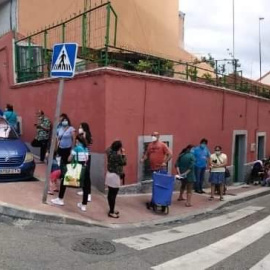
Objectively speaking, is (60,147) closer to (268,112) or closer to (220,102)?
(220,102)

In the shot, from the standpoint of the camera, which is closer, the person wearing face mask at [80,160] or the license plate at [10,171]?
the person wearing face mask at [80,160]

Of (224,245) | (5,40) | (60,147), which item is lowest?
(224,245)

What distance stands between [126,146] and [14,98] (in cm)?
574

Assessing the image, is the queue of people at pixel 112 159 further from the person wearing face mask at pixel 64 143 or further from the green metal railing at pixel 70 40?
the green metal railing at pixel 70 40

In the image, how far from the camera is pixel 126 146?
1163 centimetres

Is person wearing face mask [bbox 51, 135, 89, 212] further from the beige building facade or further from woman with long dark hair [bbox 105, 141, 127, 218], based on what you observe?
the beige building facade

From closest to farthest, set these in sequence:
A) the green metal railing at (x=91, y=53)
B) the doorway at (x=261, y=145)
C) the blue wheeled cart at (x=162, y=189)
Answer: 1. the blue wheeled cart at (x=162, y=189)
2. the green metal railing at (x=91, y=53)
3. the doorway at (x=261, y=145)

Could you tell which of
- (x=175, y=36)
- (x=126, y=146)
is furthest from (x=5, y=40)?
(x=175, y=36)

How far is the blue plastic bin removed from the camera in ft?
33.3

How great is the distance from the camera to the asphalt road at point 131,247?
6.06 metres

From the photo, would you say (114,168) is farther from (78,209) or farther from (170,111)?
(170,111)

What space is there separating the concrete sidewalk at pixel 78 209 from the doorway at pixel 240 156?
A: 753cm

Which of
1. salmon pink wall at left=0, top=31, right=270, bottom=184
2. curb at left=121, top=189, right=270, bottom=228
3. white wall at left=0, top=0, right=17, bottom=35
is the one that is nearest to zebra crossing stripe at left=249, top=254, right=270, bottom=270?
curb at left=121, top=189, right=270, bottom=228

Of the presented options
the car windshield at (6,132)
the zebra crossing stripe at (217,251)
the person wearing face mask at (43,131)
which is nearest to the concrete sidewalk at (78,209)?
the person wearing face mask at (43,131)
